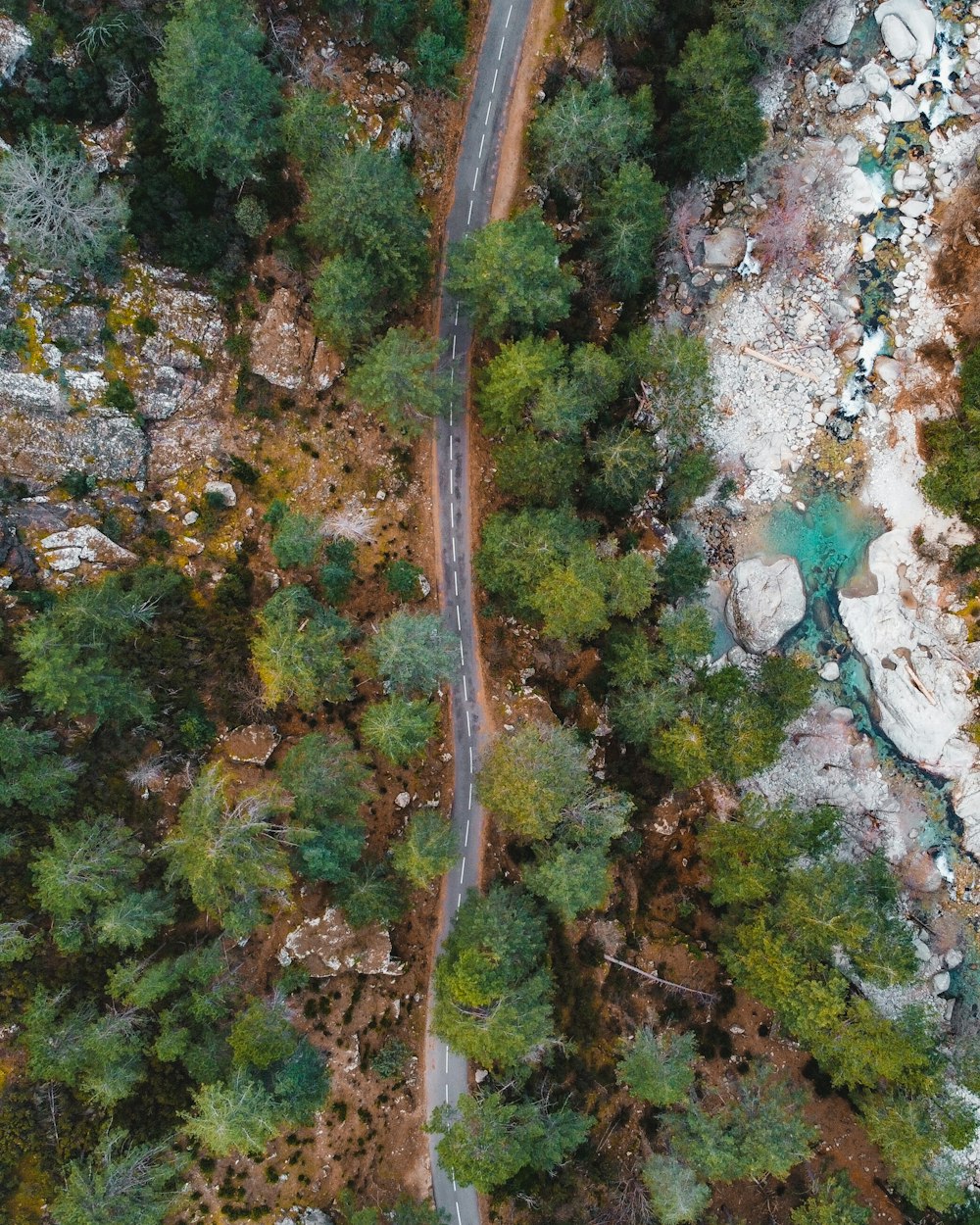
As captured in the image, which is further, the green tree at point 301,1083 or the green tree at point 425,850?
the green tree at point 425,850

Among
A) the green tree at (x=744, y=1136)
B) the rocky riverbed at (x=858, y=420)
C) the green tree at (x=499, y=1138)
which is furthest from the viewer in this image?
the rocky riverbed at (x=858, y=420)

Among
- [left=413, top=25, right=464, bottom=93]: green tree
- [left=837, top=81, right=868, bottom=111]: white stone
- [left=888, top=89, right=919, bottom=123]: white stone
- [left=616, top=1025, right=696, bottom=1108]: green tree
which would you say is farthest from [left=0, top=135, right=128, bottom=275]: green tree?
[left=616, top=1025, right=696, bottom=1108]: green tree

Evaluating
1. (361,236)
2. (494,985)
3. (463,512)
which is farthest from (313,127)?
(494,985)

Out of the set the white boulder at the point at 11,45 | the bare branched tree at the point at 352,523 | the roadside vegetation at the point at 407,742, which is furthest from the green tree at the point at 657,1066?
the white boulder at the point at 11,45

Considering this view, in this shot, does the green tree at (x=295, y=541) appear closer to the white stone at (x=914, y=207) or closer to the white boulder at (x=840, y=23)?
the white stone at (x=914, y=207)

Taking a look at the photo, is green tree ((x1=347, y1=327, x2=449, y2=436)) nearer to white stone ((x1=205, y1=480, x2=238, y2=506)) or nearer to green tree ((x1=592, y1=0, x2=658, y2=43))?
white stone ((x1=205, y1=480, x2=238, y2=506))
